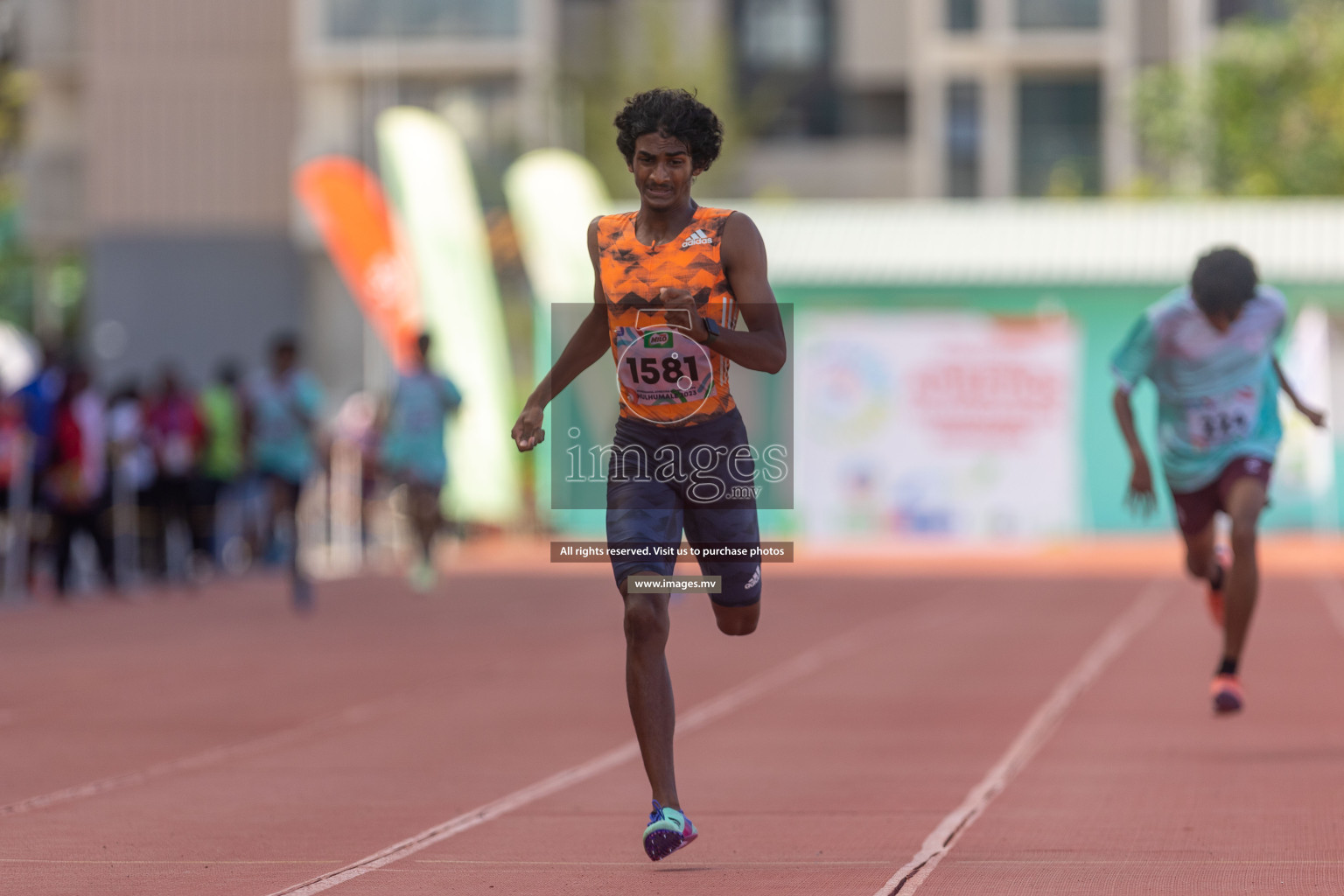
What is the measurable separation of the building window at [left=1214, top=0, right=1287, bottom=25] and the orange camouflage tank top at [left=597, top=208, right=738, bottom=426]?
46.3 meters

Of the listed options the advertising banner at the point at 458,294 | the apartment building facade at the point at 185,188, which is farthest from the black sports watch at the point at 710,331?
the apartment building facade at the point at 185,188

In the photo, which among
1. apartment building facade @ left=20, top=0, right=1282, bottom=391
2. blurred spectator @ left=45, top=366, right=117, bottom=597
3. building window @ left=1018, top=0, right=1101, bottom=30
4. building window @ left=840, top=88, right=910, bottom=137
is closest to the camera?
blurred spectator @ left=45, top=366, right=117, bottom=597

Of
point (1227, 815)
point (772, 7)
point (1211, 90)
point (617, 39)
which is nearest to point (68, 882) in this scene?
point (1227, 815)

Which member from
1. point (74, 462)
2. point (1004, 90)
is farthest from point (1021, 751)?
point (1004, 90)

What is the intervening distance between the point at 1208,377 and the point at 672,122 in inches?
162

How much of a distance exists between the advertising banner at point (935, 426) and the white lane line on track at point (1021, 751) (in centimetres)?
1005

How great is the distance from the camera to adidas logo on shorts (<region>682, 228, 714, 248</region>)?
650cm

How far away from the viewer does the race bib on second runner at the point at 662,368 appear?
20.9ft

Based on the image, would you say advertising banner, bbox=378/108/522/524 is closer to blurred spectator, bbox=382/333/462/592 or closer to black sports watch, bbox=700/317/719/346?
blurred spectator, bbox=382/333/462/592

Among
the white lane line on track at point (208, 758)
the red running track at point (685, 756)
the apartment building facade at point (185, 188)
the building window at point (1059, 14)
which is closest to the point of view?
the red running track at point (685, 756)

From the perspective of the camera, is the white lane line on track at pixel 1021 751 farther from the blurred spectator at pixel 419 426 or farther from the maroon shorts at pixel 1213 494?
the blurred spectator at pixel 419 426

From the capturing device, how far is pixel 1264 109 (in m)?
44.6

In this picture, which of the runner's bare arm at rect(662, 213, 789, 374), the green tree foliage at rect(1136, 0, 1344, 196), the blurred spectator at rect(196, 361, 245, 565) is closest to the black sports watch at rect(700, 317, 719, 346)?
the runner's bare arm at rect(662, 213, 789, 374)

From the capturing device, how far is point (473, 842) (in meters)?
7.09
